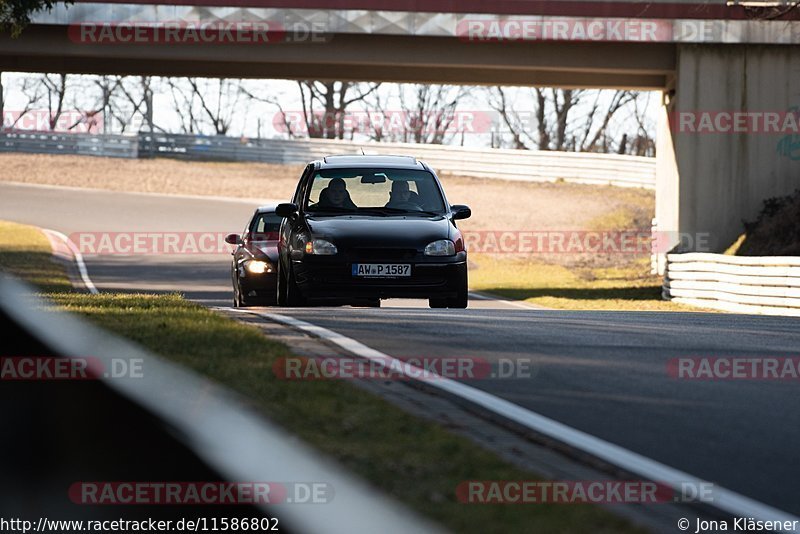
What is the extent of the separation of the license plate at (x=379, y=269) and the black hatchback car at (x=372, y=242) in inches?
0.4

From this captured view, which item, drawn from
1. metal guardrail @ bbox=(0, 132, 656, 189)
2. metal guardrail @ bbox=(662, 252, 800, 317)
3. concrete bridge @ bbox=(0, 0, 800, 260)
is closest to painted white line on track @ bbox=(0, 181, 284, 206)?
metal guardrail @ bbox=(0, 132, 656, 189)

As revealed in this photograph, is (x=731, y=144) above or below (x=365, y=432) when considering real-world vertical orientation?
above

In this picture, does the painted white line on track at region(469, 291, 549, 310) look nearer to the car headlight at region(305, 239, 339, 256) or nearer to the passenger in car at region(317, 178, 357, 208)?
the passenger in car at region(317, 178, 357, 208)

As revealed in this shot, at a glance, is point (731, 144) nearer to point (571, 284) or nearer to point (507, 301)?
point (571, 284)

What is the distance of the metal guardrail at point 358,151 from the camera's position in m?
57.5

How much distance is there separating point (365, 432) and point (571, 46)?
24339 millimetres

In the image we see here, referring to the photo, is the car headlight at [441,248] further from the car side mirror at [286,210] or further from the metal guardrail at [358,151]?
the metal guardrail at [358,151]

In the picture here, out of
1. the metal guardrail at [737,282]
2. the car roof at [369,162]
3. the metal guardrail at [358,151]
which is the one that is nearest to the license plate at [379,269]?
the car roof at [369,162]

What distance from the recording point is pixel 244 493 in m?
4.78

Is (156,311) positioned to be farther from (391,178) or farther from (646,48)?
(646,48)

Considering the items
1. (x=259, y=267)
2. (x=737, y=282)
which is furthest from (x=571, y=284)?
(x=259, y=267)

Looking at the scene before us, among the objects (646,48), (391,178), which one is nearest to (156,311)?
(391,178)

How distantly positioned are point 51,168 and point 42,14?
3313 cm

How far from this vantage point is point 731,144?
1169 inches
